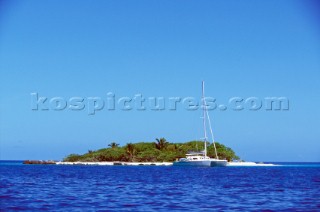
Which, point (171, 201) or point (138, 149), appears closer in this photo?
point (171, 201)

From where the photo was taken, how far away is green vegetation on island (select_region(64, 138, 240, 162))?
141 m

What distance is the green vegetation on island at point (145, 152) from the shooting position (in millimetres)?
140750

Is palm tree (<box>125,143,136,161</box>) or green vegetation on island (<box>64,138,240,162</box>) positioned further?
palm tree (<box>125,143,136,161</box>)

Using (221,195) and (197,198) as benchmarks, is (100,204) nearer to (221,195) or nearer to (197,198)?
(197,198)

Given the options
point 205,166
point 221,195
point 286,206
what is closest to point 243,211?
point 286,206

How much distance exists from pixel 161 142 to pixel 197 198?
11686 centimetres

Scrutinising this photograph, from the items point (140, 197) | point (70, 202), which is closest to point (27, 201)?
point (70, 202)

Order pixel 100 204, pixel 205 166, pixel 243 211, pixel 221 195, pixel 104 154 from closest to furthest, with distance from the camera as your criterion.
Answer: pixel 243 211 < pixel 100 204 < pixel 221 195 < pixel 205 166 < pixel 104 154

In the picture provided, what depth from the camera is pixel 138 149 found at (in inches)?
5866

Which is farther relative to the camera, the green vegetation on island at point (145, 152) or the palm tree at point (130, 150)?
the palm tree at point (130, 150)

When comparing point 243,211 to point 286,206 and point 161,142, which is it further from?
point 161,142

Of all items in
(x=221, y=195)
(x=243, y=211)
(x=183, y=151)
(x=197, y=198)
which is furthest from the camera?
(x=183, y=151)

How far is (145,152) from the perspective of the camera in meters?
146

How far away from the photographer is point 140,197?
31.3 m
